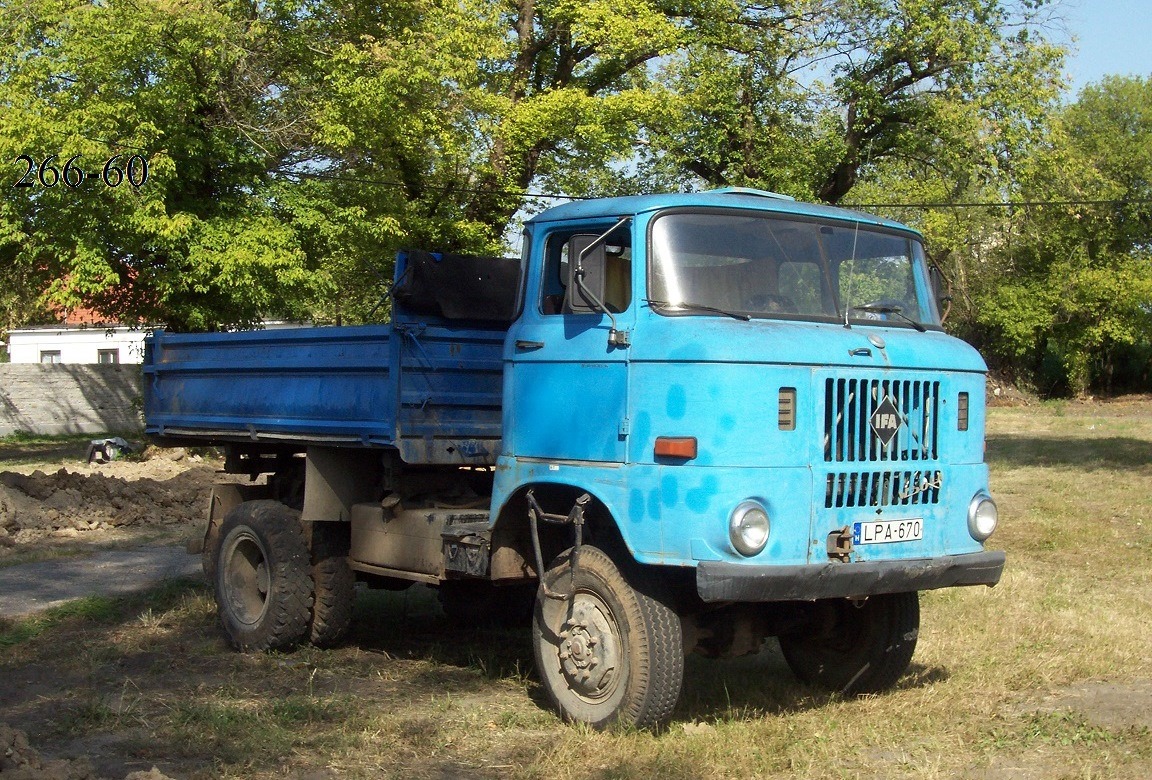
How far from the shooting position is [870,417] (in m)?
6.26

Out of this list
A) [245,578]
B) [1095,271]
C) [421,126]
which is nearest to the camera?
[245,578]

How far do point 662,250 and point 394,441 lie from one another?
221 centimetres

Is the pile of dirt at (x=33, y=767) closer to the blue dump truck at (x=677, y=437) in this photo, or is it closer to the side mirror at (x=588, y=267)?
the blue dump truck at (x=677, y=437)

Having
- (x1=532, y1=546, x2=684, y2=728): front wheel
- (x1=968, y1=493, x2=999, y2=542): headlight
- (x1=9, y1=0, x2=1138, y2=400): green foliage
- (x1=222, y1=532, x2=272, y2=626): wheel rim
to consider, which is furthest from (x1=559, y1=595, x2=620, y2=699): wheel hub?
(x1=9, y1=0, x2=1138, y2=400): green foliage

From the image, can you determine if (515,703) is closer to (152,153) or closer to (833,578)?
(833,578)

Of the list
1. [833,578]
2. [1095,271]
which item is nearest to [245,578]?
[833,578]

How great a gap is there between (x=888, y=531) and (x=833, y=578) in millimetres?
512

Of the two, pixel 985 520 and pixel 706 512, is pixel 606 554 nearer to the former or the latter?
pixel 706 512

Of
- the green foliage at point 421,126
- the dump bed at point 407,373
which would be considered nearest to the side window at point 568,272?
the dump bed at point 407,373

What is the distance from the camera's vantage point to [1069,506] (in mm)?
16516

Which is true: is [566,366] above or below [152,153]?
below

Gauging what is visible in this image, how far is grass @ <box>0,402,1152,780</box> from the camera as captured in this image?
6.00 m

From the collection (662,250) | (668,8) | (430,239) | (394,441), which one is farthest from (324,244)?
(662,250)

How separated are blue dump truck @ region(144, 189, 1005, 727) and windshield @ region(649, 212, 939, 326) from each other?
0.01 meters
